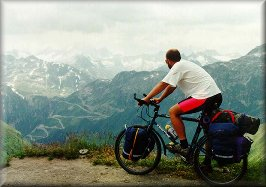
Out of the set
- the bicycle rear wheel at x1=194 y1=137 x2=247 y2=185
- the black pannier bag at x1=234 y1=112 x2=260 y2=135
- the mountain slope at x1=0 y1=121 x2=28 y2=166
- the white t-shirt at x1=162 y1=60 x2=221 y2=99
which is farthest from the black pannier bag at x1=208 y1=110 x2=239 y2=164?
the mountain slope at x1=0 y1=121 x2=28 y2=166

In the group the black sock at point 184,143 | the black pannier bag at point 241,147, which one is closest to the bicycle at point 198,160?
the black sock at point 184,143

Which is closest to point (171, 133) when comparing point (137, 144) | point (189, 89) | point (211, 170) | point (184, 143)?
point (184, 143)

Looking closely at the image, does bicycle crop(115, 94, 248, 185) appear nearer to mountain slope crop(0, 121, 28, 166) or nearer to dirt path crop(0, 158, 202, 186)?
dirt path crop(0, 158, 202, 186)

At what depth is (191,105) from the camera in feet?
30.7

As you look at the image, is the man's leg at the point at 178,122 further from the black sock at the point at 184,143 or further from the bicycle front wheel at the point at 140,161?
the bicycle front wheel at the point at 140,161

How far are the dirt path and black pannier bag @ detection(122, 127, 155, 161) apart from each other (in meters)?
0.59

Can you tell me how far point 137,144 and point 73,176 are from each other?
210 cm

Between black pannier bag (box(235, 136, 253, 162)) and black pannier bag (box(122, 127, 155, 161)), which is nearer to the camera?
black pannier bag (box(235, 136, 253, 162))

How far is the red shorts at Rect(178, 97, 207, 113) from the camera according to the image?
9336 millimetres

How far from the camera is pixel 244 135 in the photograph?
30.8 feet

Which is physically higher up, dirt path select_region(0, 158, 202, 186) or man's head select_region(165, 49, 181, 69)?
man's head select_region(165, 49, 181, 69)

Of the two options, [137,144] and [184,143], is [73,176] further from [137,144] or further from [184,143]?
[184,143]

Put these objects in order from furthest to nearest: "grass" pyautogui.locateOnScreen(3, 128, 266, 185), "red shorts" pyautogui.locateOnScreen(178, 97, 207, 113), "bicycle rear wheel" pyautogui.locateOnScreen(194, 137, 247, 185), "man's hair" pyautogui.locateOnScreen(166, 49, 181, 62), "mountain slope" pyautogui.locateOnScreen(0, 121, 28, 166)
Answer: "mountain slope" pyautogui.locateOnScreen(0, 121, 28, 166), "grass" pyautogui.locateOnScreen(3, 128, 266, 185), "man's hair" pyautogui.locateOnScreen(166, 49, 181, 62), "bicycle rear wheel" pyautogui.locateOnScreen(194, 137, 247, 185), "red shorts" pyautogui.locateOnScreen(178, 97, 207, 113)

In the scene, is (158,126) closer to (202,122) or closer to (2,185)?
(202,122)
